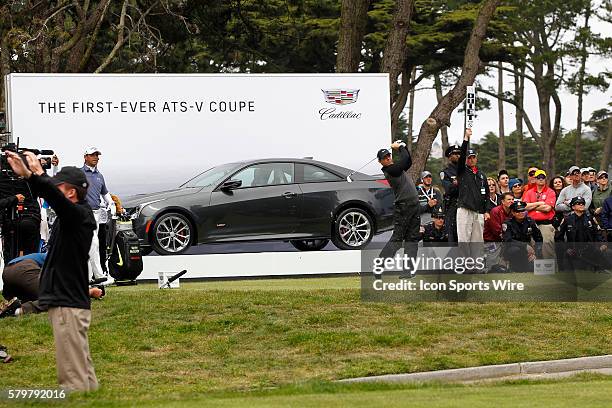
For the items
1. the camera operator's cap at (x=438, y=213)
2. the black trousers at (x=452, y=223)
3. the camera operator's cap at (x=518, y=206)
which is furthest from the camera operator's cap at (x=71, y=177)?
the camera operator's cap at (x=438, y=213)

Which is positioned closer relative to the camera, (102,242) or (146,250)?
(102,242)

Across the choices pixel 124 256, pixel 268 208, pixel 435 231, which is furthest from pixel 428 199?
pixel 124 256

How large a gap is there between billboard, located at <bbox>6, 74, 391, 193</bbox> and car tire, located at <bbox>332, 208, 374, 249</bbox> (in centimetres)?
84

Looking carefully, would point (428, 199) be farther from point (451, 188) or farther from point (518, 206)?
point (451, 188)

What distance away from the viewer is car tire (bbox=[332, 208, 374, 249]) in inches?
870

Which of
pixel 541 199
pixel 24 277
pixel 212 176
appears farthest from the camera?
pixel 212 176

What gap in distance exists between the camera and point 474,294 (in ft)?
56.6

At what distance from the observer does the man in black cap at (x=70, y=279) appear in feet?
35.0

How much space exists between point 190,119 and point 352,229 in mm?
3355

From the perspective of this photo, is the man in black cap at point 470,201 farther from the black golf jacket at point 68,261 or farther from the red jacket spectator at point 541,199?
the black golf jacket at point 68,261

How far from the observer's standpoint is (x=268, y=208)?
2173cm

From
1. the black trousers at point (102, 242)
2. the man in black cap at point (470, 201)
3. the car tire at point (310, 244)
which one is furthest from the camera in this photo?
the car tire at point (310, 244)

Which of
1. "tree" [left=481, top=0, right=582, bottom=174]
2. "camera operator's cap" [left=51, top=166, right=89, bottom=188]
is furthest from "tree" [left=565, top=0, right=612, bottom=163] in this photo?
"camera operator's cap" [left=51, top=166, right=89, bottom=188]

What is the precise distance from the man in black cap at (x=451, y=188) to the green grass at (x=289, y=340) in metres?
1.93
